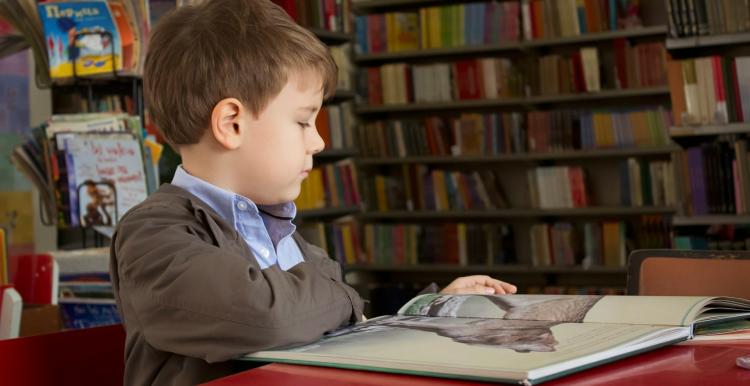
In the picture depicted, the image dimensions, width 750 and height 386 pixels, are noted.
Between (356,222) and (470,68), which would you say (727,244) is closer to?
(470,68)

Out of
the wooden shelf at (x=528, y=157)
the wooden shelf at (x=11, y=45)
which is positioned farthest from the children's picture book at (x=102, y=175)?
the wooden shelf at (x=528, y=157)

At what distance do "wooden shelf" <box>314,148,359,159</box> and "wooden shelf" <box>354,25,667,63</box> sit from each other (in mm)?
651

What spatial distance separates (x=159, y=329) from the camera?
843 millimetres

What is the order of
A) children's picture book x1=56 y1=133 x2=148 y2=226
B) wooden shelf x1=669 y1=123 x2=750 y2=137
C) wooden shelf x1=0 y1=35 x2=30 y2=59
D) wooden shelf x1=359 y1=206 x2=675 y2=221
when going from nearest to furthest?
children's picture book x1=56 y1=133 x2=148 y2=226
wooden shelf x1=669 y1=123 x2=750 y2=137
wooden shelf x1=0 y1=35 x2=30 y2=59
wooden shelf x1=359 y1=206 x2=675 y2=221

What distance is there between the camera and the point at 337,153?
17.5ft

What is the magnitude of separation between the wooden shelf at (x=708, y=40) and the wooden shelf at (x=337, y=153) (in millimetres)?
2239

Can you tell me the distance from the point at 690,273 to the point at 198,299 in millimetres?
811

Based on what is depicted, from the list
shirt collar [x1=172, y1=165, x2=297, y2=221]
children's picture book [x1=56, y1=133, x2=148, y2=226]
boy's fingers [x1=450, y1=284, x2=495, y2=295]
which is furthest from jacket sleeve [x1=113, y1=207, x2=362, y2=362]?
children's picture book [x1=56, y1=133, x2=148, y2=226]

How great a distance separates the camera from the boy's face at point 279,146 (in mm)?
1012

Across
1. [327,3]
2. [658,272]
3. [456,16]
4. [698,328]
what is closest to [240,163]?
[698,328]

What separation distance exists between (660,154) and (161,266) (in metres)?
4.65

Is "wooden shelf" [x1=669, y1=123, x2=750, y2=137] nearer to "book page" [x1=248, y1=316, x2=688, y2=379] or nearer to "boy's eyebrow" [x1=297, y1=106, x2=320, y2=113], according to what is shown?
"boy's eyebrow" [x1=297, y1=106, x2=320, y2=113]

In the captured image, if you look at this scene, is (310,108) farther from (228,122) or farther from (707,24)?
(707,24)

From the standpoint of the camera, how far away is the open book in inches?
26.7
